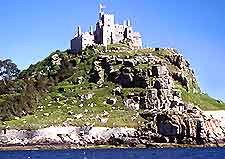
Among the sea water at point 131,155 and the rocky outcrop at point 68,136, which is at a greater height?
the rocky outcrop at point 68,136

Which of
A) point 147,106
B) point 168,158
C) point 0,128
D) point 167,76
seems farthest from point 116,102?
point 168,158

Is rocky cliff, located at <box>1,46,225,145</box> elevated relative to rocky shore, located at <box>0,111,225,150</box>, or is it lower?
elevated

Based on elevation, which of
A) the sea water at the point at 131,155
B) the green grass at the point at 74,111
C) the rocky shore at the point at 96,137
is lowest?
the sea water at the point at 131,155

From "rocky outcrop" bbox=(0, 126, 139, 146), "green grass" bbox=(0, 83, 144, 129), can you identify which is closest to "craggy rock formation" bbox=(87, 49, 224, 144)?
"green grass" bbox=(0, 83, 144, 129)

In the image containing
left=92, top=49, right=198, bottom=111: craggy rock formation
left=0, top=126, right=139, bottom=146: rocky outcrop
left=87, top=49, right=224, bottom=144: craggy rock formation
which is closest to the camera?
left=0, top=126, right=139, bottom=146: rocky outcrop

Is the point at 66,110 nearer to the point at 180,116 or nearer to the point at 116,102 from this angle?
the point at 116,102

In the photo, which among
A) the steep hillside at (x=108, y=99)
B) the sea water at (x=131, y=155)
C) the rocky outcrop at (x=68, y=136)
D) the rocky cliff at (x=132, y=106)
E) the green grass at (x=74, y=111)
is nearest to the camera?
the sea water at (x=131, y=155)

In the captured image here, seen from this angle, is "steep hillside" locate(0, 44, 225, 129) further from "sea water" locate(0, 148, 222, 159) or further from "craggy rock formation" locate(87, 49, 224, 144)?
"sea water" locate(0, 148, 222, 159)

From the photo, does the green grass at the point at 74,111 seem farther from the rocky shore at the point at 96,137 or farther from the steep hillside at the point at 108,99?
the rocky shore at the point at 96,137

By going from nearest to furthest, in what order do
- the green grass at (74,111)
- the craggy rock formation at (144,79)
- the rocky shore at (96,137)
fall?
1. the rocky shore at (96,137)
2. the green grass at (74,111)
3. the craggy rock formation at (144,79)

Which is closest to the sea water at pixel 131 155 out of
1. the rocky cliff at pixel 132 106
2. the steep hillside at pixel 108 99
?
the rocky cliff at pixel 132 106

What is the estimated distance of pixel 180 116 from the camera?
162000 millimetres

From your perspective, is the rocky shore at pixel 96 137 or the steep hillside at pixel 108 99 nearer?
the rocky shore at pixel 96 137

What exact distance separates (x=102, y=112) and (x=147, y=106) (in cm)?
1375
